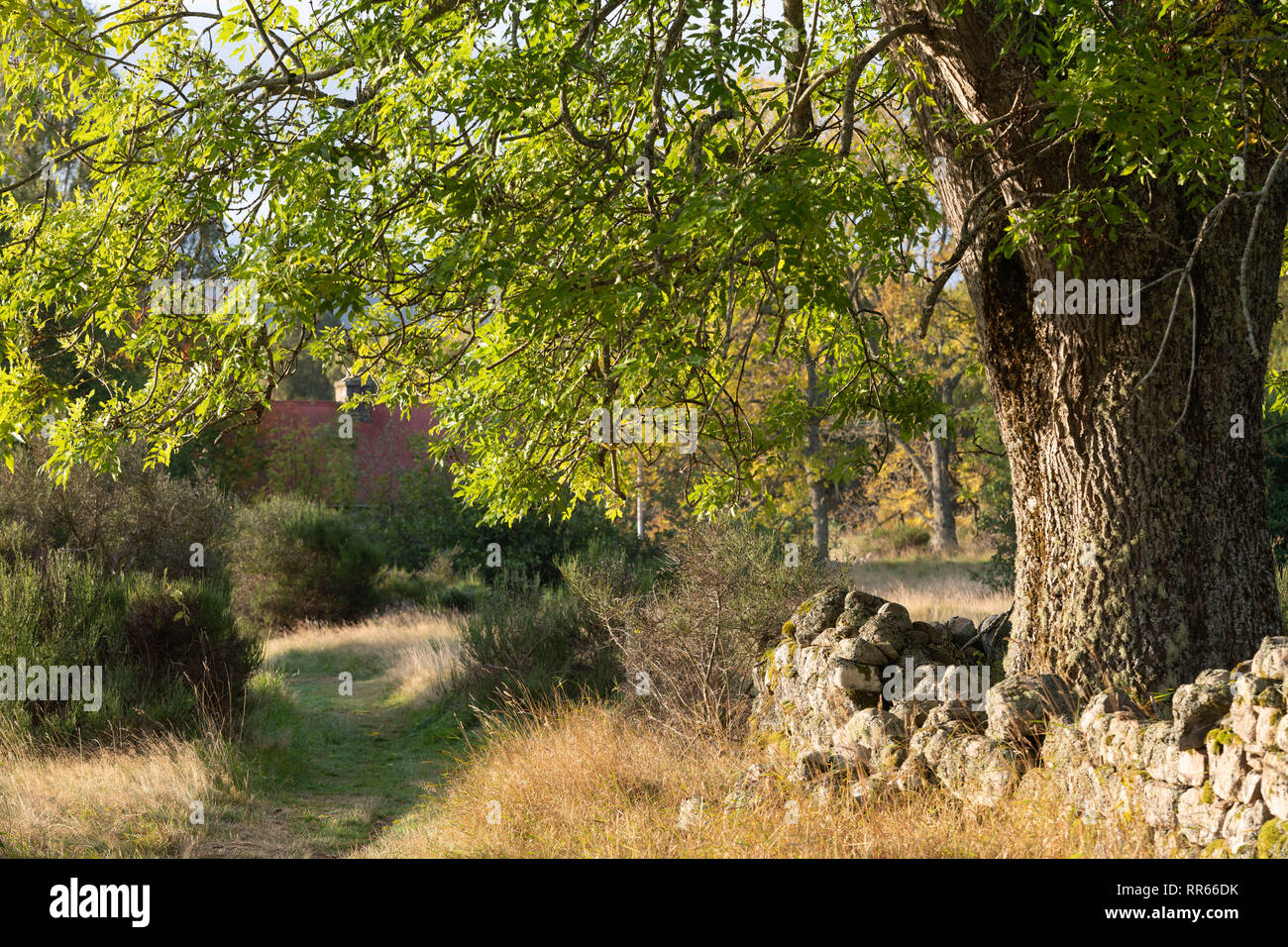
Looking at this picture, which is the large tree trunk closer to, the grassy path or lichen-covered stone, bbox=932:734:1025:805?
lichen-covered stone, bbox=932:734:1025:805

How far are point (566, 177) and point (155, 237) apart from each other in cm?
255

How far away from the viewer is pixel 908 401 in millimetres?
7066

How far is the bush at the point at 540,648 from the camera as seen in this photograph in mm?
11875

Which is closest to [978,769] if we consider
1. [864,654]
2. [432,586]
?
[864,654]

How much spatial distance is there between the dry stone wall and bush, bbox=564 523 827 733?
3.08 feet

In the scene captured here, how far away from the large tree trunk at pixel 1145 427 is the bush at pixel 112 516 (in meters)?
10.7

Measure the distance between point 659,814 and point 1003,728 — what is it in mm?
2189

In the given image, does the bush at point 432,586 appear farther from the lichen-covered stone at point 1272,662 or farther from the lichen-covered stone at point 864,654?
the lichen-covered stone at point 1272,662

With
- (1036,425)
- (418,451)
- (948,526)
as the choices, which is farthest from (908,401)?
(948,526)

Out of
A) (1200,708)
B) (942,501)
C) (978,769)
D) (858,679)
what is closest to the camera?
(1200,708)

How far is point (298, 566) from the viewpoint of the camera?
60.9 feet

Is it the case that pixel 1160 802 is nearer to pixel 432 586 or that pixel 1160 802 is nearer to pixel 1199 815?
pixel 1199 815

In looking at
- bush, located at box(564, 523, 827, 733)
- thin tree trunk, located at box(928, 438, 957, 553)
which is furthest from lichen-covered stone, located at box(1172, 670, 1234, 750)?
thin tree trunk, located at box(928, 438, 957, 553)
